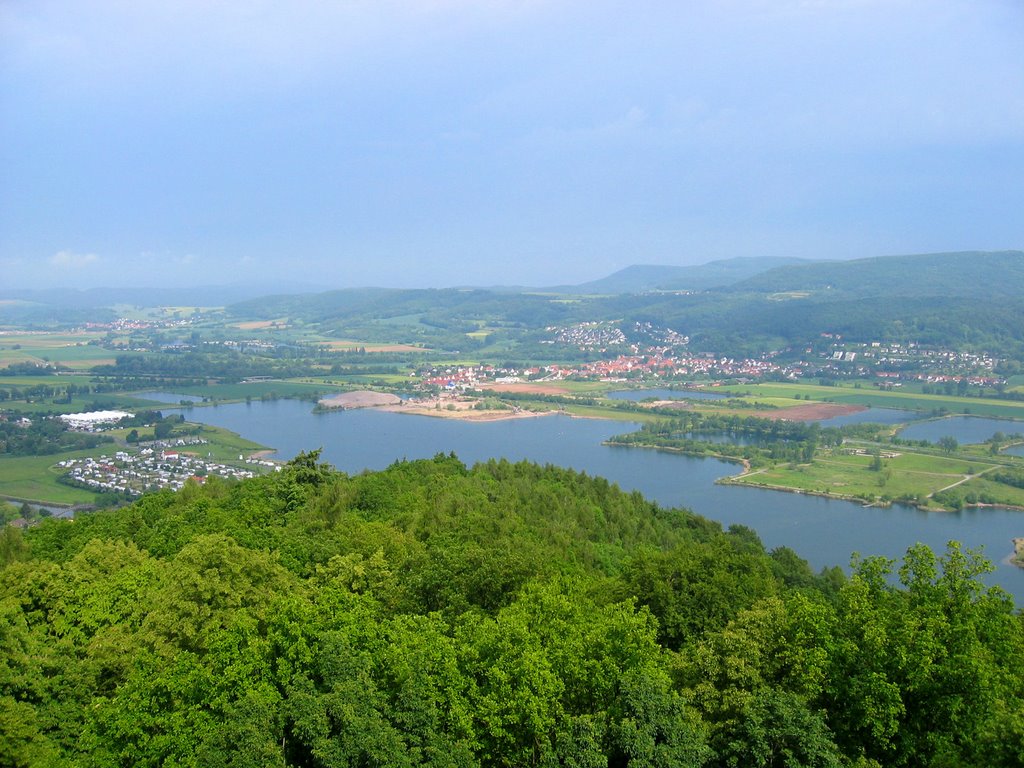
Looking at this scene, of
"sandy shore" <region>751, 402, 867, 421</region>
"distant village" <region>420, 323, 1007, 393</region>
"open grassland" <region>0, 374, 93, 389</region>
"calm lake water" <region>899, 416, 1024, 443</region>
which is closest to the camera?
"calm lake water" <region>899, 416, 1024, 443</region>

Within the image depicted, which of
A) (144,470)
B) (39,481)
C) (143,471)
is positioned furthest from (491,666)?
(39,481)

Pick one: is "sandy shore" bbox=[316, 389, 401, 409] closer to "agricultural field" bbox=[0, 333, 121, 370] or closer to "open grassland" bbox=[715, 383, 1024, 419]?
"open grassland" bbox=[715, 383, 1024, 419]

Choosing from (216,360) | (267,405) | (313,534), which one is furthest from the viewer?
(216,360)

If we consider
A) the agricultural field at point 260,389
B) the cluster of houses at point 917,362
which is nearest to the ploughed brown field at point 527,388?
the agricultural field at point 260,389

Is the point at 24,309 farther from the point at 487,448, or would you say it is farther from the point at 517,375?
the point at 487,448

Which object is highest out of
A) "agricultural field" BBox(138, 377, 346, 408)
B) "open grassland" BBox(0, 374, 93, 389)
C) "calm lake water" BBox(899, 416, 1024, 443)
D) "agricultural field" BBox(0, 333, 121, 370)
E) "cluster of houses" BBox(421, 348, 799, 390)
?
"agricultural field" BBox(0, 333, 121, 370)

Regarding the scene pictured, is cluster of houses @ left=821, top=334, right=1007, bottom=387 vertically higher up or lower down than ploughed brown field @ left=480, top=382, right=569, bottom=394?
higher up

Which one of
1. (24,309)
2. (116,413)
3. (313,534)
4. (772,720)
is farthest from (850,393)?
(24,309)

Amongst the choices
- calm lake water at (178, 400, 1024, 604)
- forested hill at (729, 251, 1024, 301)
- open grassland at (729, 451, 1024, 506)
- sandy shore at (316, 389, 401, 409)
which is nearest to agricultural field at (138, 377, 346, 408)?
sandy shore at (316, 389, 401, 409)
